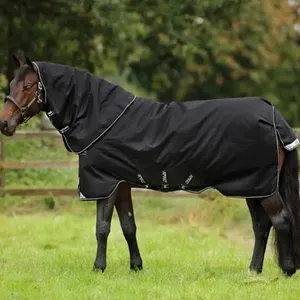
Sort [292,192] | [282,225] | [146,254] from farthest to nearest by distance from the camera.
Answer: [146,254] < [292,192] < [282,225]

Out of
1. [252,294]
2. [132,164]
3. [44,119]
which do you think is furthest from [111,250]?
[44,119]

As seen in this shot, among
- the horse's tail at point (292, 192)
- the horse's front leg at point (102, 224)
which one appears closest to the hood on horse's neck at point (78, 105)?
the horse's front leg at point (102, 224)

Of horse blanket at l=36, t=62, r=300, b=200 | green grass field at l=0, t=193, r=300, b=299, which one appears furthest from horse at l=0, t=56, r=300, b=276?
green grass field at l=0, t=193, r=300, b=299

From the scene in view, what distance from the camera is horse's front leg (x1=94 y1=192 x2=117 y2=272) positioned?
739cm

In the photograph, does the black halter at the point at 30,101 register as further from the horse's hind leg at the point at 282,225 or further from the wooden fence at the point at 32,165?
the wooden fence at the point at 32,165

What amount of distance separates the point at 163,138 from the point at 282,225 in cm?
126

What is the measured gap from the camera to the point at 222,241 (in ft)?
33.1

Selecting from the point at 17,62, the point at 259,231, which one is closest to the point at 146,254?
the point at 259,231

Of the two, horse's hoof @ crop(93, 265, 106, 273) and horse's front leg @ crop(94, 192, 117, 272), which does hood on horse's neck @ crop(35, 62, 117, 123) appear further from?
horse's hoof @ crop(93, 265, 106, 273)

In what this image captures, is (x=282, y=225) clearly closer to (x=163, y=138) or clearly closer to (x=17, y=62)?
(x=163, y=138)

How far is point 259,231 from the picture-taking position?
7.50 metres

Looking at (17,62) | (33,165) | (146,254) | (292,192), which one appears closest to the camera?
(292,192)

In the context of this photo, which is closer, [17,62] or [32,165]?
[17,62]

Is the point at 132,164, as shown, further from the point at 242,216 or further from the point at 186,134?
the point at 242,216
